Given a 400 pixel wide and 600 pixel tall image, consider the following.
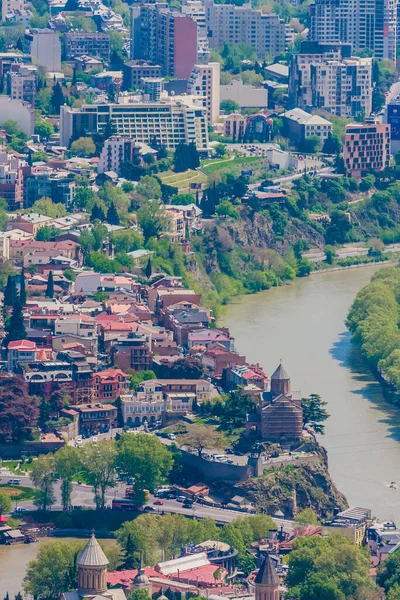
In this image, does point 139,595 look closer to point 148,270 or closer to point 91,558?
point 91,558

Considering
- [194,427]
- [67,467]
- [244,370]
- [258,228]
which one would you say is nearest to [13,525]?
[67,467]

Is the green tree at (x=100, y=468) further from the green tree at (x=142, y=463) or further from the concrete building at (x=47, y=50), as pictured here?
the concrete building at (x=47, y=50)

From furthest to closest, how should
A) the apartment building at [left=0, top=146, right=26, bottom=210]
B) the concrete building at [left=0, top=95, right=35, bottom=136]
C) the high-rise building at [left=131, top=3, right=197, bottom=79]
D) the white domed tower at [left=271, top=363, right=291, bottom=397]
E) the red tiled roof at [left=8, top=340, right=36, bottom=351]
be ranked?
1. the high-rise building at [left=131, top=3, right=197, bottom=79]
2. the concrete building at [left=0, top=95, right=35, bottom=136]
3. the apartment building at [left=0, top=146, right=26, bottom=210]
4. the red tiled roof at [left=8, top=340, right=36, bottom=351]
5. the white domed tower at [left=271, top=363, right=291, bottom=397]

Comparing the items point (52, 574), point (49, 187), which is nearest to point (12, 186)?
point (49, 187)

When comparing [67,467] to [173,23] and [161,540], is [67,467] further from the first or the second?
[173,23]

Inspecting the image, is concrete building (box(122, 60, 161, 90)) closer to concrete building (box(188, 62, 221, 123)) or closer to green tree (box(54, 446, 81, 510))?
concrete building (box(188, 62, 221, 123))

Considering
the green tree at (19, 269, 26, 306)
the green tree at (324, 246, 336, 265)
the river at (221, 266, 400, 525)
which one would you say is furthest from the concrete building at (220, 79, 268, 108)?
the green tree at (19, 269, 26, 306)

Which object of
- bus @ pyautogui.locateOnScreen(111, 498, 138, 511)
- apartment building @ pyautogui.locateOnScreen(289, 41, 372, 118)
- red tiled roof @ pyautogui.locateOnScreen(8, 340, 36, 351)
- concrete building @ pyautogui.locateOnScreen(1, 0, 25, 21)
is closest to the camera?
bus @ pyautogui.locateOnScreen(111, 498, 138, 511)
